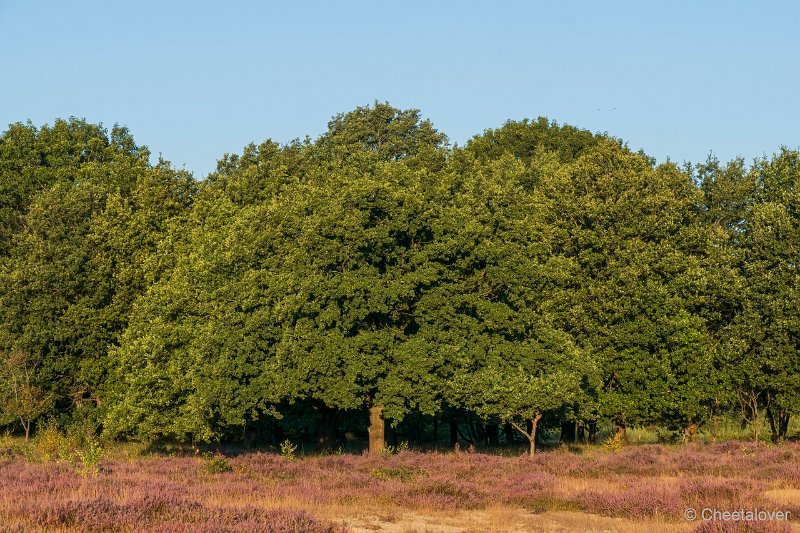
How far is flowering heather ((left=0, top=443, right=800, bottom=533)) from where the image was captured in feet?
65.2

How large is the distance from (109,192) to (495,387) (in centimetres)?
3287

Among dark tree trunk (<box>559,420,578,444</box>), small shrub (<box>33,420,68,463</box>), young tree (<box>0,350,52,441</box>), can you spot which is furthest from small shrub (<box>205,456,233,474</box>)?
dark tree trunk (<box>559,420,578,444</box>)

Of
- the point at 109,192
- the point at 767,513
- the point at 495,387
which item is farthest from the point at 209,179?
the point at 767,513

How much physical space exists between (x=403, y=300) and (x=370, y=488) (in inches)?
594

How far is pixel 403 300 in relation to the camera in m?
43.4

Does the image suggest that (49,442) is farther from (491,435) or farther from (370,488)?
(491,435)

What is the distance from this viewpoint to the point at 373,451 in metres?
43.0

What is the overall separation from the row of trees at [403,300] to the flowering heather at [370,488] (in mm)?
3917

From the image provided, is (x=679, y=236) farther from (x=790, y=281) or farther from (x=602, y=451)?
(x=602, y=451)

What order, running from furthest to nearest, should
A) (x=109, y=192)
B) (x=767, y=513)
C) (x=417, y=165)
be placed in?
(x=417, y=165) → (x=109, y=192) → (x=767, y=513)

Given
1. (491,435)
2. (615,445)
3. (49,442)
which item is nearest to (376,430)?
(615,445)

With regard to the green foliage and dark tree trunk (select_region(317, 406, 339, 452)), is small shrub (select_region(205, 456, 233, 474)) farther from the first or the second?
dark tree trunk (select_region(317, 406, 339, 452))

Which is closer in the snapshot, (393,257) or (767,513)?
(767,513)

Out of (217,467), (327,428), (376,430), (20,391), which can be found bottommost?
(217,467)
